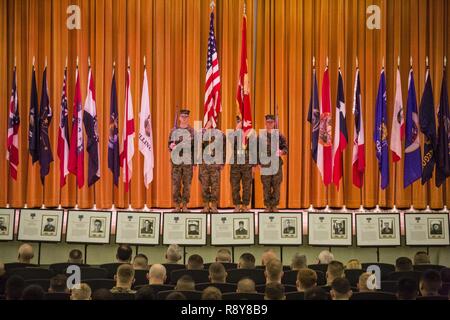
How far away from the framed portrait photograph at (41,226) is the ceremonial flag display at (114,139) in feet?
6.29

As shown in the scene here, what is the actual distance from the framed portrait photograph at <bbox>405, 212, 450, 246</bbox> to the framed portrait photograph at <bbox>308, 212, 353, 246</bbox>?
104 cm

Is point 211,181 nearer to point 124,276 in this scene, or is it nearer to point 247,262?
point 247,262

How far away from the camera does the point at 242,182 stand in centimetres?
1530

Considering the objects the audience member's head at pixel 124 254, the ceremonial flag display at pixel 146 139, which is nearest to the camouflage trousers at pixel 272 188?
the ceremonial flag display at pixel 146 139

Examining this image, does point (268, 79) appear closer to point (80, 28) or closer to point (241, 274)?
point (80, 28)

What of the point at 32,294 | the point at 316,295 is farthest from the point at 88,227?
the point at 316,295

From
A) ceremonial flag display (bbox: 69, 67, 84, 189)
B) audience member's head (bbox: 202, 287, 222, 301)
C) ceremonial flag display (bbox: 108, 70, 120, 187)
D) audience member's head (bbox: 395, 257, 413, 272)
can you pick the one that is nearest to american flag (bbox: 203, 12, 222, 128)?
ceremonial flag display (bbox: 108, 70, 120, 187)

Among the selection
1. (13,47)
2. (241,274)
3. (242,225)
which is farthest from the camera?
(13,47)

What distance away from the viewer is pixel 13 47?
17828 millimetres

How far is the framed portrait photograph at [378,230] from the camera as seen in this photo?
14195 millimetres

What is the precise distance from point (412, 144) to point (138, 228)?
570 cm

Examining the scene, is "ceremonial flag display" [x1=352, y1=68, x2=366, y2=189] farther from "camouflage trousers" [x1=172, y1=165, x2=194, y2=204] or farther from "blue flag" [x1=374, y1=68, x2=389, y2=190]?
"camouflage trousers" [x1=172, y1=165, x2=194, y2=204]

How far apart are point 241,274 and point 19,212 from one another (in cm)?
575
